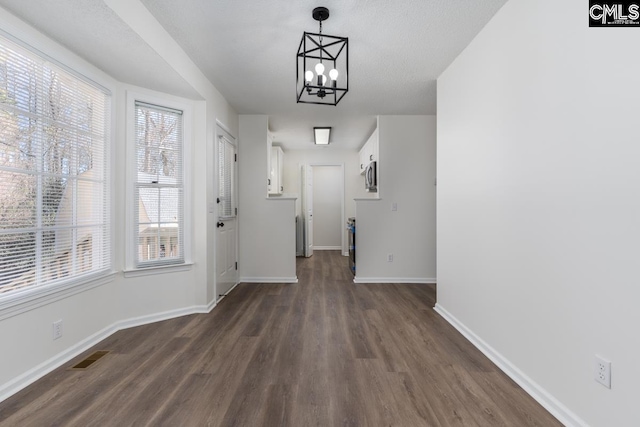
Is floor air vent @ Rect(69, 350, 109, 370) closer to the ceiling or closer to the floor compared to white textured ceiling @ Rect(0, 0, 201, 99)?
closer to the floor

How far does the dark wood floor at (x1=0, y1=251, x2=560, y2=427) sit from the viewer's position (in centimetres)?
153

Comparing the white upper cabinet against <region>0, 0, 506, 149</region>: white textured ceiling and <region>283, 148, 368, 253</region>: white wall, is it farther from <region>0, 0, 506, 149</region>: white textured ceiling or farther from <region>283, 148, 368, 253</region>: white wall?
<region>0, 0, 506, 149</region>: white textured ceiling

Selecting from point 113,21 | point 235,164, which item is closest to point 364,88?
point 235,164

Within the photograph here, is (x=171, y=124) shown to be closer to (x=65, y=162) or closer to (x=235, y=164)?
(x=65, y=162)

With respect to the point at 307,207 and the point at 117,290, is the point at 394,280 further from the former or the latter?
the point at 117,290

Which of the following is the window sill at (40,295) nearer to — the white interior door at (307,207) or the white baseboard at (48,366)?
the white baseboard at (48,366)

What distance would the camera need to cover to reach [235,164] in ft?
13.9

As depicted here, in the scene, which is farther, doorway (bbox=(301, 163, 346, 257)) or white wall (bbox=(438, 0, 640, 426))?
doorway (bbox=(301, 163, 346, 257))

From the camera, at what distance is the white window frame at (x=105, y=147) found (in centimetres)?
172

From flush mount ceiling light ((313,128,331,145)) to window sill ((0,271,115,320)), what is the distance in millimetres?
3672

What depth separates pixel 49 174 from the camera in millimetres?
2014

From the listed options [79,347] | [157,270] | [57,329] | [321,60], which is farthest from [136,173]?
[321,60]

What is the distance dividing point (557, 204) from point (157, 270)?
3206 mm

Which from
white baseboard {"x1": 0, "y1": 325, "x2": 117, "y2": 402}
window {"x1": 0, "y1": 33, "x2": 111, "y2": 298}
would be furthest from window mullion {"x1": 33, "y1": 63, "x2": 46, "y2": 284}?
white baseboard {"x1": 0, "y1": 325, "x2": 117, "y2": 402}
